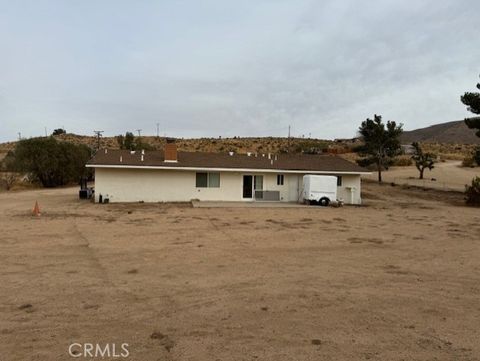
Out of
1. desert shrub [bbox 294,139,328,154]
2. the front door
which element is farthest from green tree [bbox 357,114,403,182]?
the front door

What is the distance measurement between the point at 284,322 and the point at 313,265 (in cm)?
393

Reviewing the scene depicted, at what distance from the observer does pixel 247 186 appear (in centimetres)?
2680

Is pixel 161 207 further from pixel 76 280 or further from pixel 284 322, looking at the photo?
pixel 284 322

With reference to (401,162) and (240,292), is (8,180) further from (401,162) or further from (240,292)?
(401,162)

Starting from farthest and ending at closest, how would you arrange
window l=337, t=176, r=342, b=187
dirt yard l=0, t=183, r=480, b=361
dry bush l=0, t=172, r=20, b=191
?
1. dry bush l=0, t=172, r=20, b=191
2. window l=337, t=176, r=342, b=187
3. dirt yard l=0, t=183, r=480, b=361

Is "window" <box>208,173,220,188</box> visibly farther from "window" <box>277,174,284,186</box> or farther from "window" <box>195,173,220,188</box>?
"window" <box>277,174,284,186</box>

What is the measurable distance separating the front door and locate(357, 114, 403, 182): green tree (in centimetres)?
2376

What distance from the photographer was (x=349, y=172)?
89.4 ft

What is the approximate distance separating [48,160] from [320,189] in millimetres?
26977

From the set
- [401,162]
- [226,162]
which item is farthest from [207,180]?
[401,162]

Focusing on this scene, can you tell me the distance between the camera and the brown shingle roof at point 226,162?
25328mm

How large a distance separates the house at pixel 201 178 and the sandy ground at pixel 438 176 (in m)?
21.3

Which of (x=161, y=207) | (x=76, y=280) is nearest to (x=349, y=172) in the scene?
(x=161, y=207)

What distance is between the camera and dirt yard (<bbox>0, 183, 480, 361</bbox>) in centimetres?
534
